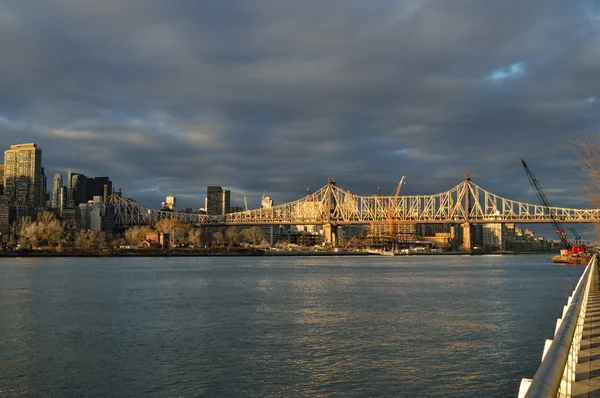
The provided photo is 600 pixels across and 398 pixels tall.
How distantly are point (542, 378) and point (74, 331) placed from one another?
76.1ft

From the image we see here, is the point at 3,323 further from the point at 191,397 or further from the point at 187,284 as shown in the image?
the point at 187,284

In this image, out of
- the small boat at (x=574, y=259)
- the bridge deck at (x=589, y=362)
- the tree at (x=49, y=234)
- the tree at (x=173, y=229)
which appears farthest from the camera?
the tree at (x=173, y=229)

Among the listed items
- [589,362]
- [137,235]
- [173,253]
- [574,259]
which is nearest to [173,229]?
[137,235]

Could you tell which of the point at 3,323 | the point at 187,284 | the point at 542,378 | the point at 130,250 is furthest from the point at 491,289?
the point at 130,250

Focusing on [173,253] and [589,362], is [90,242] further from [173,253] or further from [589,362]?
[589,362]

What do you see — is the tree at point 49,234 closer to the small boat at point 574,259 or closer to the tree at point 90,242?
the tree at point 90,242

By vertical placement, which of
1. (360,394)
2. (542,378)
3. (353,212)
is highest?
(353,212)

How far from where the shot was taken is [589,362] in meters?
9.80

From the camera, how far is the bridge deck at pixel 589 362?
8.05 m

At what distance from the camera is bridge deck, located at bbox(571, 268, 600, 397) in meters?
8.05

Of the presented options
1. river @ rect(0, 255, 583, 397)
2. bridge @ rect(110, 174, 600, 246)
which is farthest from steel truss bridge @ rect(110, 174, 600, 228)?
river @ rect(0, 255, 583, 397)

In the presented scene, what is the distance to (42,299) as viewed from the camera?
3738 centimetres

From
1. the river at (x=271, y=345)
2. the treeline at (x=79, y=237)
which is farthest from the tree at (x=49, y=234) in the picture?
the river at (x=271, y=345)

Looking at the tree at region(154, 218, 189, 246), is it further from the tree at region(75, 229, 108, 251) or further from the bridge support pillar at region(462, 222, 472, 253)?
the bridge support pillar at region(462, 222, 472, 253)
